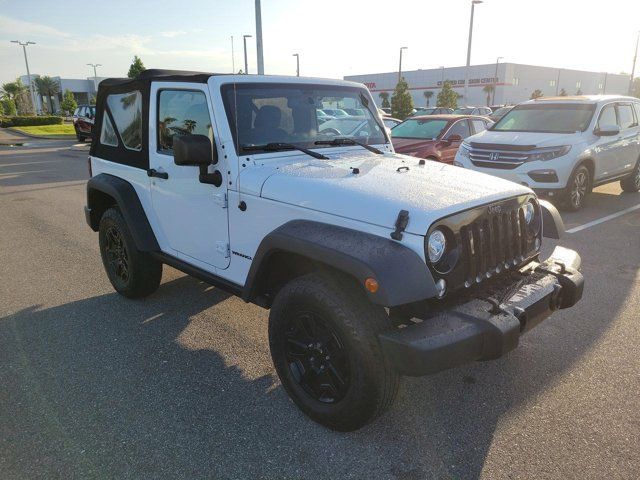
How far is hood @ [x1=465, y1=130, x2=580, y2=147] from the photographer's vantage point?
787 centimetres

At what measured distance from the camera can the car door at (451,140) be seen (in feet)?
32.9

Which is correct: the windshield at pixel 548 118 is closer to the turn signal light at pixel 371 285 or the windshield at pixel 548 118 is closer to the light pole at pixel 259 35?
the turn signal light at pixel 371 285

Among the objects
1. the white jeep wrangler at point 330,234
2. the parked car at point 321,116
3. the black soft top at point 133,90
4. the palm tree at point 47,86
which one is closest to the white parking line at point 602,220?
the white jeep wrangler at point 330,234

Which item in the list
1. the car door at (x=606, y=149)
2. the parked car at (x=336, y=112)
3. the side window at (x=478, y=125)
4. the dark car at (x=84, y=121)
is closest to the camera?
the parked car at (x=336, y=112)

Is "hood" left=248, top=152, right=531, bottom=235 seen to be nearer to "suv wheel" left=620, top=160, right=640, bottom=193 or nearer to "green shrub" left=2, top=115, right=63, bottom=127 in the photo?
"suv wheel" left=620, top=160, right=640, bottom=193

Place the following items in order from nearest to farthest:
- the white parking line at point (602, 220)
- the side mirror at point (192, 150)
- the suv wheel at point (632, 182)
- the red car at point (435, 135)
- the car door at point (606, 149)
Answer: the side mirror at point (192, 150), the white parking line at point (602, 220), the car door at point (606, 149), the suv wheel at point (632, 182), the red car at point (435, 135)

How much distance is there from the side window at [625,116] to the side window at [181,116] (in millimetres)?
8602

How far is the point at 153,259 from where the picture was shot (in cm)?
426

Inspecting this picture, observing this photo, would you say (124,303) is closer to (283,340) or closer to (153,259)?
(153,259)

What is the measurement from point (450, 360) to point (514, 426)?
2.86 ft


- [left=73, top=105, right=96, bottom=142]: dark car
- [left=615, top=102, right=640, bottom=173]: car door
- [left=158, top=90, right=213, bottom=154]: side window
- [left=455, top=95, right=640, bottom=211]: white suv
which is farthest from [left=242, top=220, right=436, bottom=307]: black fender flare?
[left=73, top=105, right=96, bottom=142]: dark car

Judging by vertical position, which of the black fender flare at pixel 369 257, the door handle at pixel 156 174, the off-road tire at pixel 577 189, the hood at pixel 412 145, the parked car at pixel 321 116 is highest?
the parked car at pixel 321 116

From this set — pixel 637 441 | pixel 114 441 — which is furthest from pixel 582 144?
pixel 114 441

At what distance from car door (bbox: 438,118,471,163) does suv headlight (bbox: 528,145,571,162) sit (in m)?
2.39
